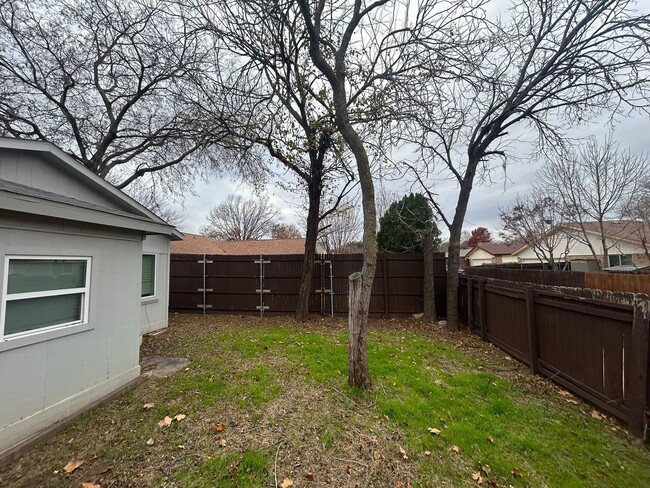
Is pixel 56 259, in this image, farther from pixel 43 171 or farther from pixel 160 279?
pixel 160 279

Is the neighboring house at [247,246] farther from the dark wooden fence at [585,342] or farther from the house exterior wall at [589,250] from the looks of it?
the dark wooden fence at [585,342]

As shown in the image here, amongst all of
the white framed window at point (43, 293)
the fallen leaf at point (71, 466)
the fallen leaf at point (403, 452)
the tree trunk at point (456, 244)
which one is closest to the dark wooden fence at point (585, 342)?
the tree trunk at point (456, 244)

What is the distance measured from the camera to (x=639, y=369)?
275 centimetres

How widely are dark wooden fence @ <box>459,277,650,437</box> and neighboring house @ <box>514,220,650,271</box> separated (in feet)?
31.9

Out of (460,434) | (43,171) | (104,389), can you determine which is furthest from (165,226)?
(460,434)

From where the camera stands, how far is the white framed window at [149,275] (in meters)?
7.40

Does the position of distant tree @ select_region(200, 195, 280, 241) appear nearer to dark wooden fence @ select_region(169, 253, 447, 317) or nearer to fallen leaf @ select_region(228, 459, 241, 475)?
dark wooden fence @ select_region(169, 253, 447, 317)

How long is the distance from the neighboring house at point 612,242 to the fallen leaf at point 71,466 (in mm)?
15662

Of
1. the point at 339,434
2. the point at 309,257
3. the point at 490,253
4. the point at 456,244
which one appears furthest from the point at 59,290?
the point at 490,253

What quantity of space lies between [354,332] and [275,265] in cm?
583

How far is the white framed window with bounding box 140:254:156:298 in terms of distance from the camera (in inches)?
291

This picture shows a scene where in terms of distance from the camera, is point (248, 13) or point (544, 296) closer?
point (544, 296)

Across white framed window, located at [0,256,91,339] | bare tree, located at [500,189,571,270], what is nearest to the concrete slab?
white framed window, located at [0,256,91,339]

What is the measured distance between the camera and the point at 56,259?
324cm
